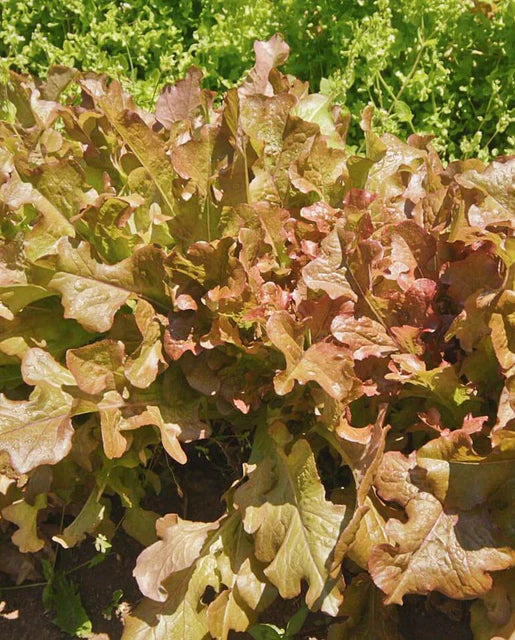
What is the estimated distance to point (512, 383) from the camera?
78.0 inches

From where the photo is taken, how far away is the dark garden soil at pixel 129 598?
8.30 feet

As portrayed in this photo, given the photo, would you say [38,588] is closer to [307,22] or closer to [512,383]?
[512,383]

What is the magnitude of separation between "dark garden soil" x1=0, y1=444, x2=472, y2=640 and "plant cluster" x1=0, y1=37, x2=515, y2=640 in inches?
8.4

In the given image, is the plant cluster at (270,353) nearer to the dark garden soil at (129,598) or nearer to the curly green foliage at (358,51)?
the dark garden soil at (129,598)

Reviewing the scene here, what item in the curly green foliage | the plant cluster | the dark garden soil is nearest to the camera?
the plant cluster

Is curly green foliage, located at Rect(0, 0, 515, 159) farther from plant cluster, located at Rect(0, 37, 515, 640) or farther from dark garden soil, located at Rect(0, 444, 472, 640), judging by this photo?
dark garden soil, located at Rect(0, 444, 472, 640)

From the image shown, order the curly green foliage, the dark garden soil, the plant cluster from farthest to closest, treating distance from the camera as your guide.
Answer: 1. the curly green foliage
2. the dark garden soil
3. the plant cluster

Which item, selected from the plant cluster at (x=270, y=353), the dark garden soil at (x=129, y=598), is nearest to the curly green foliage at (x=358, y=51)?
the plant cluster at (x=270, y=353)

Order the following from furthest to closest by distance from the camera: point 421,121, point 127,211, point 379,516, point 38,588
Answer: point 421,121
point 38,588
point 127,211
point 379,516

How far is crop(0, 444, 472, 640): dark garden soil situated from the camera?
8.30 feet

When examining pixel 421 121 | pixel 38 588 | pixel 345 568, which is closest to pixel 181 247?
pixel 345 568

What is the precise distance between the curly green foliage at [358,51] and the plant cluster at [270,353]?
1.18 metres

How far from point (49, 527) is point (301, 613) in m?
0.93

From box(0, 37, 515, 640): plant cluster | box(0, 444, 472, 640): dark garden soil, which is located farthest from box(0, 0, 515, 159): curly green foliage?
Answer: box(0, 444, 472, 640): dark garden soil
